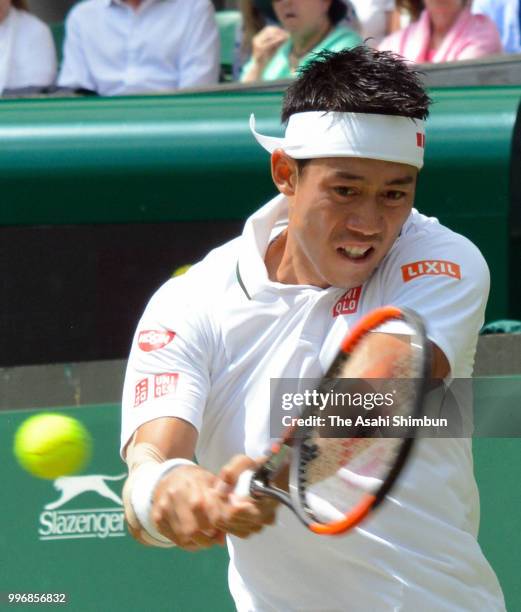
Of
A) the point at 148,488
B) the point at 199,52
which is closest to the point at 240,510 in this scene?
the point at 148,488

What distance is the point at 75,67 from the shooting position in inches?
221

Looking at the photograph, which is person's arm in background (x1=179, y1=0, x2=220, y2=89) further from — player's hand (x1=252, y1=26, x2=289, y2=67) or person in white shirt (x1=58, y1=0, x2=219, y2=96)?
player's hand (x1=252, y1=26, x2=289, y2=67)

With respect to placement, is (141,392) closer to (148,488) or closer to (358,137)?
(148,488)

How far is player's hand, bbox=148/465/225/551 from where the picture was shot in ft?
7.14

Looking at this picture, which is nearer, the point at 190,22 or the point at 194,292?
the point at 194,292

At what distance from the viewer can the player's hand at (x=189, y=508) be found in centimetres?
218

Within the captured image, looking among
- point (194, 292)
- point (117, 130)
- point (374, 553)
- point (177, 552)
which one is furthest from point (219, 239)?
point (374, 553)

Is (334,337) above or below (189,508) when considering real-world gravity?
above

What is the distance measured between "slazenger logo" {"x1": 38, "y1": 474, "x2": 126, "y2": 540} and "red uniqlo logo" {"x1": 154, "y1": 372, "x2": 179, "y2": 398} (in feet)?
5.05

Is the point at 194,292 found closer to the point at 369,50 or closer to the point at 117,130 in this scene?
the point at 369,50

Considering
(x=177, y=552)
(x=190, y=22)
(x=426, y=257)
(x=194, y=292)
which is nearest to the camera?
(x=426, y=257)

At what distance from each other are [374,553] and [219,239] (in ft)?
5.97

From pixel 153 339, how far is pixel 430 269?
587 mm

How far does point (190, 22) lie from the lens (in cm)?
552
